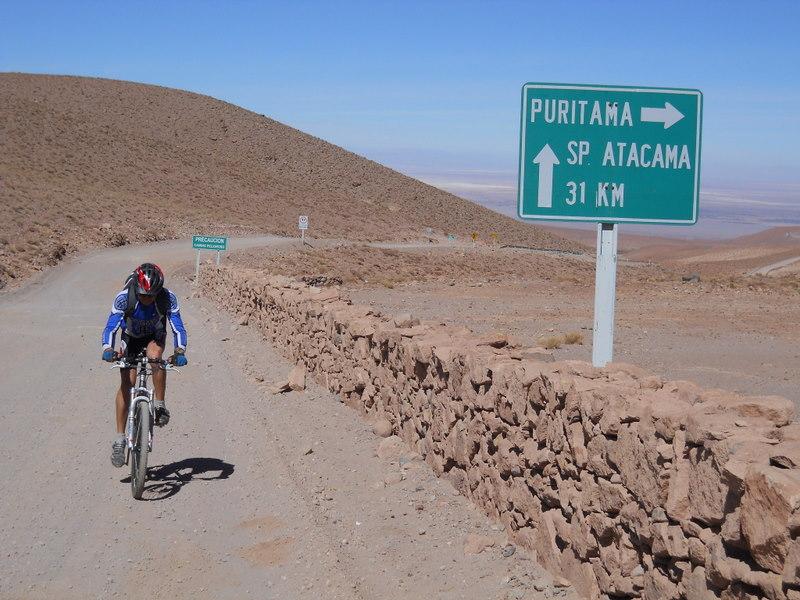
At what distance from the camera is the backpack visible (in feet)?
24.7

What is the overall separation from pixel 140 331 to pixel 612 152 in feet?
12.8

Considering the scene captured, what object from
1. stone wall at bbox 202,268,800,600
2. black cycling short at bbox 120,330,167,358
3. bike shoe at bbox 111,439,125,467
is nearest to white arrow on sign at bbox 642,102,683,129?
stone wall at bbox 202,268,800,600

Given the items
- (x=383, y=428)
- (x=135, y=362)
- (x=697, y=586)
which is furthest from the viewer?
(x=383, y=428)

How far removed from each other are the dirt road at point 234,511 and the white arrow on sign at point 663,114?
9.60ft

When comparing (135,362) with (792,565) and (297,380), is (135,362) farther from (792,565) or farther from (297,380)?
(792,565)

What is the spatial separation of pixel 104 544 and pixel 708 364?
452 inches

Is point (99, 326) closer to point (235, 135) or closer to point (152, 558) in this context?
point (152, 558)

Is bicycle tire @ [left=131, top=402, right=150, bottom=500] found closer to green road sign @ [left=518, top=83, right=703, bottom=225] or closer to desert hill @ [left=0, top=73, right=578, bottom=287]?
green road sign @ [left=518, top=83, right=703, bottom=225]

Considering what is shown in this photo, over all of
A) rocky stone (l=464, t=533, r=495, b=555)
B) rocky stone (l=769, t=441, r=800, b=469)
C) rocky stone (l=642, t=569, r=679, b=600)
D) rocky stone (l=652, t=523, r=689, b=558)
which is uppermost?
rocky stone (l=769, t=441, r=800, b=469)

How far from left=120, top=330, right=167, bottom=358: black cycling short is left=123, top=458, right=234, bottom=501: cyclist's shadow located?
43.2 inches

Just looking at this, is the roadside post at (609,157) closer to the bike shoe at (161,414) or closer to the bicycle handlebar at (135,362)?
the bicycle handlebar at (135,362)

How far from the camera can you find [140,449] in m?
7.35

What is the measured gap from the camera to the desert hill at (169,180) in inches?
1998

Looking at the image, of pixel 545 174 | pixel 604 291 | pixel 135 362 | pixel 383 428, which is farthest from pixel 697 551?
pixel 383 428
